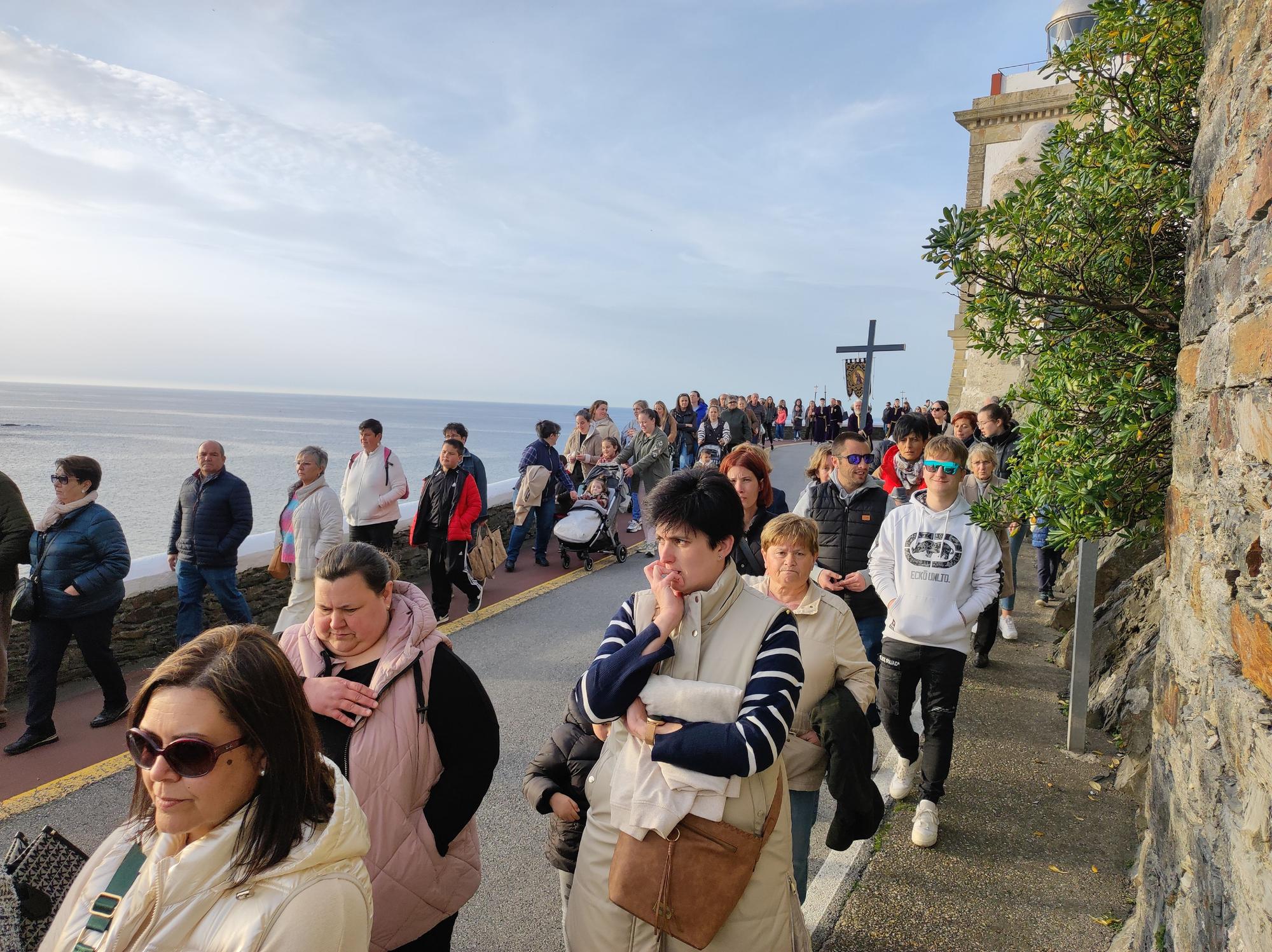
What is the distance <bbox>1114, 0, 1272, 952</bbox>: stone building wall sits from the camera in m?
1.77

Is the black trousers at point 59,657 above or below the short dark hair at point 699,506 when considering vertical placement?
below

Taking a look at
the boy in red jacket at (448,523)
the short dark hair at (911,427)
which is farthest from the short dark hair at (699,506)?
the boy in red jacket at (448,523)

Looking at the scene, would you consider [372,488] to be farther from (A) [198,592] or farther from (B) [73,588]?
(B) [73,588]

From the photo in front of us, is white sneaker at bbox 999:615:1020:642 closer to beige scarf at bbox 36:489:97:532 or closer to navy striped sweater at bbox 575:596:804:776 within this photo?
navy striped sweater at bbox 575:596:804:776

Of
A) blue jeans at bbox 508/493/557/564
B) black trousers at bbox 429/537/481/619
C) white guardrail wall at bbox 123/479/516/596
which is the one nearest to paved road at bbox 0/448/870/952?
black trousers at bbox 429/537/481/619

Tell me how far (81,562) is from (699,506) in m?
4.73

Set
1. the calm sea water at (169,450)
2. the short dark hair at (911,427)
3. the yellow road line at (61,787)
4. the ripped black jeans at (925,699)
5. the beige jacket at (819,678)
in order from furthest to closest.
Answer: the calm sea water at (169,450), the short dark hair at (911,427), the yellow road line at (61,787), the ripped black jeans at (925,699), the beige jacket at (819,678)

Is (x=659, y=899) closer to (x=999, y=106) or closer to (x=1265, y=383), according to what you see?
(x=1265, y=383)

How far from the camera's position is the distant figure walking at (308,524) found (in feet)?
19.5

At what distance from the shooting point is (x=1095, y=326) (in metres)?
3.25

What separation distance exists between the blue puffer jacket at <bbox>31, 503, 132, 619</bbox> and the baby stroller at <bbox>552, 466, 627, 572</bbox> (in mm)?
5145

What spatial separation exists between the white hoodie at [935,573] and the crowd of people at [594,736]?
12 mm

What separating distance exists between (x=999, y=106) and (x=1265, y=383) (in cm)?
2424

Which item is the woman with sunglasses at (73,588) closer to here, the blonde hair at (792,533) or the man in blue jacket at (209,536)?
the man in blue jacket at (209,536)
